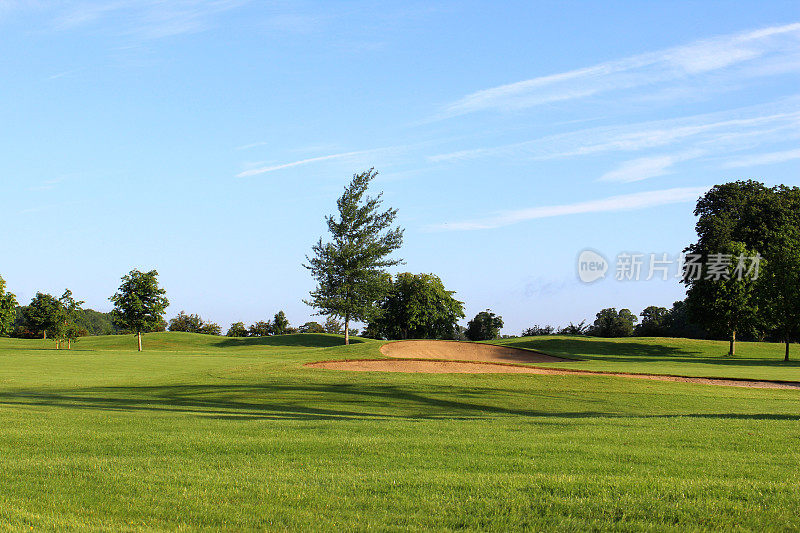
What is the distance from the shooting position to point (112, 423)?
12.2m

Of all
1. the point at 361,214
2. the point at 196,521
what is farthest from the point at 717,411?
the point at 361,214

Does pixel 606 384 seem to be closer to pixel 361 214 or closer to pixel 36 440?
pixel 36 440

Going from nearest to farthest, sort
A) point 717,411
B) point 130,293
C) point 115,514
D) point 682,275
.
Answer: point 115,514
point 717,411
point 130,293
point 682,275

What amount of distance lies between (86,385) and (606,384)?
58.5 feet

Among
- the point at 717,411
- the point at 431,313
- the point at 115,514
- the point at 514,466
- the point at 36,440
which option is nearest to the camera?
the point at 115,514

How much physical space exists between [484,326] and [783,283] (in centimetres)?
3520

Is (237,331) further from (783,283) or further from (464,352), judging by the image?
(783,283)

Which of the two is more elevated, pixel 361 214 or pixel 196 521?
pixel 361 214

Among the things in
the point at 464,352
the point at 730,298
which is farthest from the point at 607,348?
the point at 464,352

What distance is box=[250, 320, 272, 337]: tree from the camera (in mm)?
74312

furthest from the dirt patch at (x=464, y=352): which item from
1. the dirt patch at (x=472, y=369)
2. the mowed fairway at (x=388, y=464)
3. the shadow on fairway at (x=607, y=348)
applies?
the mowed fairway at (x=388, y=464)

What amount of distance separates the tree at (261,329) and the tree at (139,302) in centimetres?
2945

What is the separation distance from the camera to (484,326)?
74.2 metres

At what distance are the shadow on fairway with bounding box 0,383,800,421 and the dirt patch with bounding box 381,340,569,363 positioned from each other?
1702 centimetres
